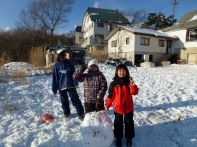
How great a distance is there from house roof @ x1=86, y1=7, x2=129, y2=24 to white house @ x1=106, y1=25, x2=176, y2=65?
→ 11.8 meters

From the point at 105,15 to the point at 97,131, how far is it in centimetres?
4155

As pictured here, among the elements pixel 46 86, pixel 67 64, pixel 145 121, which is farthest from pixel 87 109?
pixel 46 86

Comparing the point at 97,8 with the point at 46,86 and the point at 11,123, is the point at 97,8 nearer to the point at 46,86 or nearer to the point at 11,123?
the point at 46,86

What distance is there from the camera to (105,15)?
43438 mm

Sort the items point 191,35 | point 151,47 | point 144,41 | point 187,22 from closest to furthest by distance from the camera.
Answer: point 191,35 → point 144,41 → point 151,47 → point 187,22

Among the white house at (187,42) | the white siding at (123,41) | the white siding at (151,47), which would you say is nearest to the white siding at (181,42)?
the white house at (187,42)

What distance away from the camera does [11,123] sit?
16.4 ft

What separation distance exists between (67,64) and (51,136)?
160 centimetres

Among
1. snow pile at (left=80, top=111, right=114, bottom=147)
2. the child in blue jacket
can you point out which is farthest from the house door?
snow pile at (left=80, top=111, right=114, bottom=147)

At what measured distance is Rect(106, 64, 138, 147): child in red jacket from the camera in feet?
13.3

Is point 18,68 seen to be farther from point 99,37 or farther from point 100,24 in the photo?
point 100,24

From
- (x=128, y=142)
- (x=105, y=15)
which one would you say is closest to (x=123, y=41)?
(x=105, y=15)

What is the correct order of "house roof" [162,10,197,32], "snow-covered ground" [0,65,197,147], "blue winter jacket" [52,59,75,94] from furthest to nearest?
"house roof" [162,10,197,32] < "blue winter jacket" [52,59,75,94] < "snow-covered ground" [0,65,197,147]

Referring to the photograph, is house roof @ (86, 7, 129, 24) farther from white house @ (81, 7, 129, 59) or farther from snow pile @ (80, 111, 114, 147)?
snow pile @ (80, 111, 114, 147)
